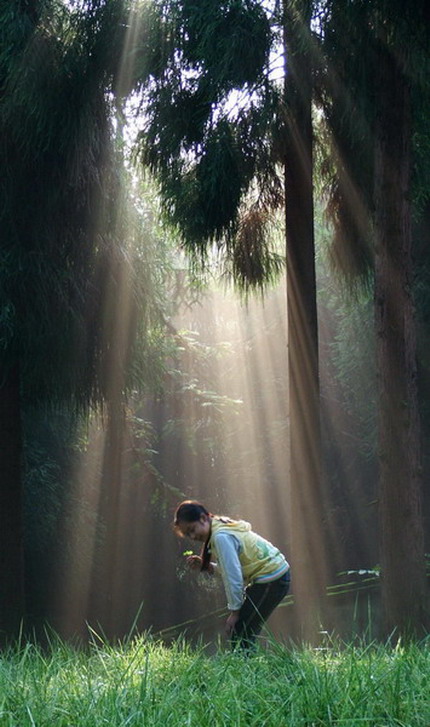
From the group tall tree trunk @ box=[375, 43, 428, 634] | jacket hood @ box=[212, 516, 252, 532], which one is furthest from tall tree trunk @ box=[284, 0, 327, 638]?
jacket hood @ box=[212, 516, 252, 532]

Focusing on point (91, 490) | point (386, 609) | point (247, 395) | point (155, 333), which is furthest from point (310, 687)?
point (247, 395)

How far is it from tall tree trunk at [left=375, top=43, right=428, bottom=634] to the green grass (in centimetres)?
243

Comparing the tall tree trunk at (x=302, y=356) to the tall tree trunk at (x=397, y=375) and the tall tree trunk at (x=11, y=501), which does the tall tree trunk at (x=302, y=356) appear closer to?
the tall tree trunk at (x=397, y=375)

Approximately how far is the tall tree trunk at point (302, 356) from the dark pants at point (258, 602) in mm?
2220

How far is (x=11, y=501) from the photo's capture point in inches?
413

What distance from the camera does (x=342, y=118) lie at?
29.4 feet

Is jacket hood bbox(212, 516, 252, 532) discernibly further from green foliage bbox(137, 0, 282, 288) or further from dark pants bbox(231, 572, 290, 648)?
green foliage bbox(137, 0, 282, 288)

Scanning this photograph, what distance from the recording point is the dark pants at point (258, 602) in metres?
6.71

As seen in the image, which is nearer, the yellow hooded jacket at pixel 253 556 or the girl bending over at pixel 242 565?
the girl bending over at pixel 242 565

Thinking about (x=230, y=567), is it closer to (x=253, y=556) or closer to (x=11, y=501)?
(x=253, y=556)

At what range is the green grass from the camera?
4012 mm

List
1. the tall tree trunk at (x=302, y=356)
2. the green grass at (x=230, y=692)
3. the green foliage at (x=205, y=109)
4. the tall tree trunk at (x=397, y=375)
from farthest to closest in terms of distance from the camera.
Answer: the tall tree trunk at (x=302, y=356), the green foliage at (x=205, y=109), the tall tree trunk at (x=397, y=375), the green grass at (x=230, y=692)

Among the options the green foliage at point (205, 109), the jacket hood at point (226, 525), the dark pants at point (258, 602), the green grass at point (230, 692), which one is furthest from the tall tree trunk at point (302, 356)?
the green grass at point (230, 692)

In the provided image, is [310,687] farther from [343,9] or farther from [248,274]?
[248,274]
